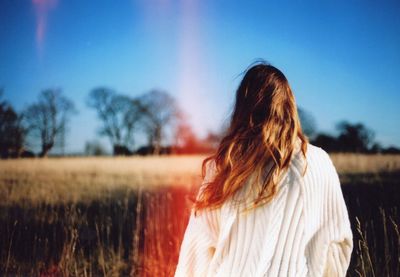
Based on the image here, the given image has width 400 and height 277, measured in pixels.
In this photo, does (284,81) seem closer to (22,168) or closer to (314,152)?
(314,152)

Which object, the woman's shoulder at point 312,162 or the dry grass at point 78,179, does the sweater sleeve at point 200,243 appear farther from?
the dry grass at point 78,179

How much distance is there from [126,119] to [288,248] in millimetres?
22099

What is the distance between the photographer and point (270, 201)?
1.60 m

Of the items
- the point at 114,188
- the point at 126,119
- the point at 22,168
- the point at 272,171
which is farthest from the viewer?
the point at 126,119

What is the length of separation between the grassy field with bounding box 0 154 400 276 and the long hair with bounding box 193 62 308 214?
86cm

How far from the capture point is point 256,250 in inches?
63.2

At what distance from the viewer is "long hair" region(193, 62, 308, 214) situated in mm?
1598

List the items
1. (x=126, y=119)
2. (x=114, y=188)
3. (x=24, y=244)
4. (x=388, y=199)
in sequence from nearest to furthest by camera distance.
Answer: (x=24, y=244)
(x=388, y=199)
(x=114, y=188)
(x=126, y=119)

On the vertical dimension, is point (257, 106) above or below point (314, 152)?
above

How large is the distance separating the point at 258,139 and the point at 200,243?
0.57 m

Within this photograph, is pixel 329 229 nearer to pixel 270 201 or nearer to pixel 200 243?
pixel 270 201

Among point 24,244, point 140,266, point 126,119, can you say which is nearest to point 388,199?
point 140,266

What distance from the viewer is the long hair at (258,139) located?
160 cm

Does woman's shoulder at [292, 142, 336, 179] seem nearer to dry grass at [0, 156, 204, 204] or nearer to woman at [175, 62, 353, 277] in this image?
woman at [175, 62, 353, 277]
